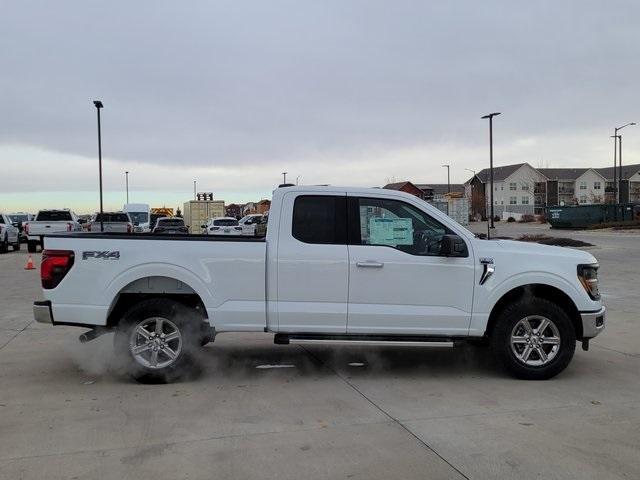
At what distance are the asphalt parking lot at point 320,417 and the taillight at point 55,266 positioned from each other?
1044 millimetres

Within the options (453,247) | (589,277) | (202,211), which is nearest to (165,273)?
(453,247)

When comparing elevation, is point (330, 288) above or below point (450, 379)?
above

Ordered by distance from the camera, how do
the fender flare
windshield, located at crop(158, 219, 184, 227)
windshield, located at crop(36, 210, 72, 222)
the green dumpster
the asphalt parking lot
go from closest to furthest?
the asphalt parking lot < the fender flare < windshield, located at crop(36, 210, 72, 222) < windshield, located at crop(158, 219, 184, 227) < the green dumpster

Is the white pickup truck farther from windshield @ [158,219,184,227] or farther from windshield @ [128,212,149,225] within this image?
windshield @ [128,212,149,225]

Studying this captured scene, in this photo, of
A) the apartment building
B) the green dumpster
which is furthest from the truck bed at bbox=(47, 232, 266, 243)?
the apartment building

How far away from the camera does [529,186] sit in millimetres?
117062

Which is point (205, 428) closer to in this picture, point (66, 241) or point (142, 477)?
point (142, 477)

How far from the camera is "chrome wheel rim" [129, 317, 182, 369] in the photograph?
234 inches

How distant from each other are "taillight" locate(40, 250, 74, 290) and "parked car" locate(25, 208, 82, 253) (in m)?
20.6

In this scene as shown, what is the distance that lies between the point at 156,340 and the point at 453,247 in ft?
10.0

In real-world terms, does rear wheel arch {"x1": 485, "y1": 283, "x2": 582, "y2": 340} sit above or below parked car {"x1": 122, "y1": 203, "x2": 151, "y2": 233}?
below

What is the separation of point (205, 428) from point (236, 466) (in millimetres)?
794

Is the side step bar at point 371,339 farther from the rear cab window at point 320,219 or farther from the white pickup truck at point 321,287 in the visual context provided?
the rear cab window at point 320,219

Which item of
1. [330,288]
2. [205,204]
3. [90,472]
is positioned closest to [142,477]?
[90,472]
